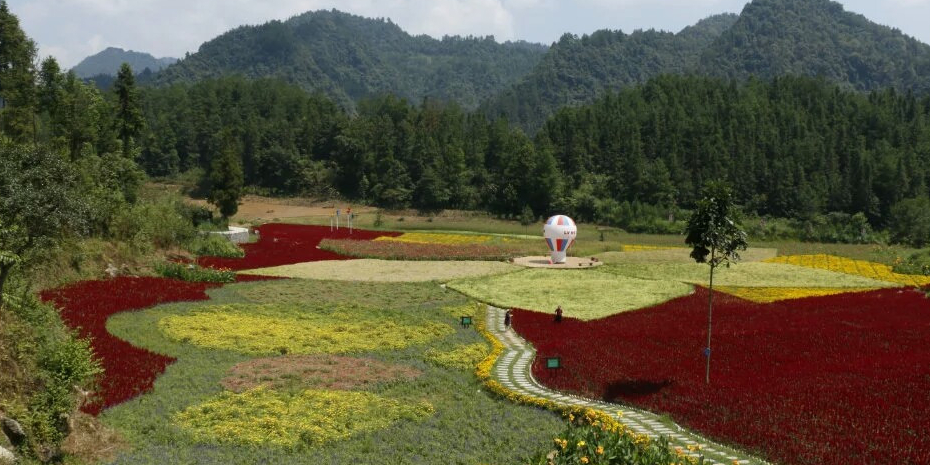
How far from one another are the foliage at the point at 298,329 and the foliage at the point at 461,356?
2.21m

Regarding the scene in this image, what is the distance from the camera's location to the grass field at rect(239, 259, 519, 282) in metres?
53.0

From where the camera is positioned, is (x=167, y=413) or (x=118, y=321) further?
(x=118, y=321)

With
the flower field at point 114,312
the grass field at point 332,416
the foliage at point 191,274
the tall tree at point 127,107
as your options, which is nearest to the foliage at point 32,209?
the flower field at point 114,312

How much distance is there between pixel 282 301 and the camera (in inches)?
1614

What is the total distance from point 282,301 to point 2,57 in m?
40.9

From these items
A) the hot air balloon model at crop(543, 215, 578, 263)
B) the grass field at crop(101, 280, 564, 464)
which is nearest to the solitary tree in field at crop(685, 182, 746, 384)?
the grass field at crop(101, 280, 564, 464)

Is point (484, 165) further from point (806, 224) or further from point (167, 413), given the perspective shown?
point (167, 413)

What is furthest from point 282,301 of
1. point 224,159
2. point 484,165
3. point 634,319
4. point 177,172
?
point 177,172

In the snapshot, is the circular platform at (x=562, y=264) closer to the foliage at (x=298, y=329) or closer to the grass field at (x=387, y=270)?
the grass field at (x=387, y=270)

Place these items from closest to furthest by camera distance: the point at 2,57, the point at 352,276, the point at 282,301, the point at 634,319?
the point at 634,319
the point at 282,301
the point at 352,276
the point at 2,57

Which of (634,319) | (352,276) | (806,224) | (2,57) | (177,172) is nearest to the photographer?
(634,319)

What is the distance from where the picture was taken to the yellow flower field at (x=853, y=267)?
175ft

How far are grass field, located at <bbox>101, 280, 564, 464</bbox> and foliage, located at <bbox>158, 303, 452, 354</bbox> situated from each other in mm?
1029

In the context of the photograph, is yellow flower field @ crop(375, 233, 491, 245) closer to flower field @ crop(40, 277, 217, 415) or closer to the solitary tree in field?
flower field @ crop(40, 277, 217, 415)
